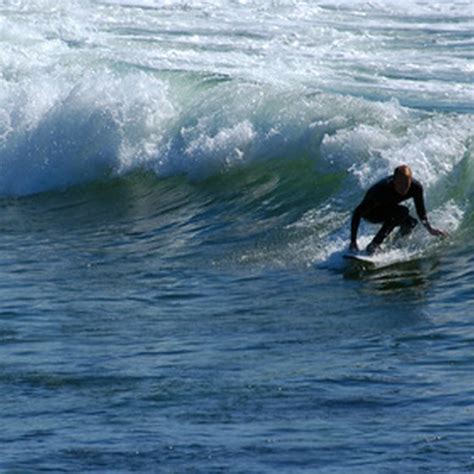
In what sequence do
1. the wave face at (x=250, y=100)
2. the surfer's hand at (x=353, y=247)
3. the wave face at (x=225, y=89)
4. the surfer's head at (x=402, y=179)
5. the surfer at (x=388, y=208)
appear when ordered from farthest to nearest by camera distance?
the wave face at (x=225, y=89) → the wave face at (x=250, y=100) → the surfer's hand at (x=353, y=247) → the surfer at (x=388, y=208) → the surfer's head at (x=402, y=179)

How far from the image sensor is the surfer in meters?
15.8

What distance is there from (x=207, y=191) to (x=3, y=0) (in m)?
12.7

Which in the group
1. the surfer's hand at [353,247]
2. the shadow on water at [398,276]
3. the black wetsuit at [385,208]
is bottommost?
the shadow on water at [398,276]

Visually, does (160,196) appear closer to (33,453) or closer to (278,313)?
(278,313)

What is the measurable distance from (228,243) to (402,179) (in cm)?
268

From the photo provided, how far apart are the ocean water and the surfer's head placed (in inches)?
29.3

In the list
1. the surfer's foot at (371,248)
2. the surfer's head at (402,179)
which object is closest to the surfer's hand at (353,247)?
the surfer's foot at (371,248)

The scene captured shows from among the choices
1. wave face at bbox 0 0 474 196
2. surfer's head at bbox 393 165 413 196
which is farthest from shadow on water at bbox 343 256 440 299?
wave face at bbox 0 0 474 196

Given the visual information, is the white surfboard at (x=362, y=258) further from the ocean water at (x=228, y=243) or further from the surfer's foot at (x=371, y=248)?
the ocean water at (x=228, y=243)

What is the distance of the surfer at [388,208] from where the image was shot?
15.8 metres

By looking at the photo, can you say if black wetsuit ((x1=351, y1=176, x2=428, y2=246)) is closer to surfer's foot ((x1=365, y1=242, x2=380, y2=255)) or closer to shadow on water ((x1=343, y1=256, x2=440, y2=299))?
surfer's foot ((x1=365, y1=242, x2=380, y2=255))

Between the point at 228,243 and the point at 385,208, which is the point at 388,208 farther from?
the point at 228,243

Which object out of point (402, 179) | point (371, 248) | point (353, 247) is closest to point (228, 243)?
point (353, 247)

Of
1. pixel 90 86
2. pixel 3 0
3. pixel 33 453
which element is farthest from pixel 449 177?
pixel 3 0
